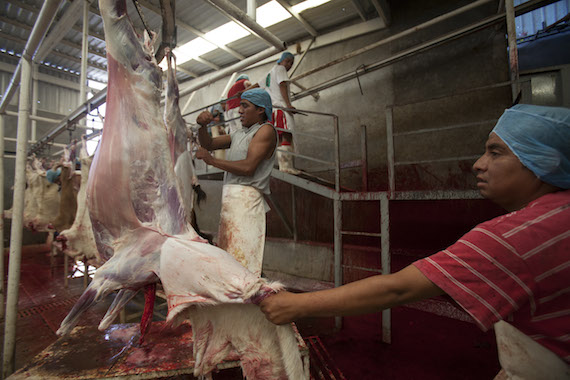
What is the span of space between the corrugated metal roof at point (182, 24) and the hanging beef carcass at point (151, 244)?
4.26m

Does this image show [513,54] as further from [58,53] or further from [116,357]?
[58,53]

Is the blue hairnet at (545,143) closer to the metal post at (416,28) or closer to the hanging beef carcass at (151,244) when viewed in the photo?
the hanging beef carcass at (151,244)

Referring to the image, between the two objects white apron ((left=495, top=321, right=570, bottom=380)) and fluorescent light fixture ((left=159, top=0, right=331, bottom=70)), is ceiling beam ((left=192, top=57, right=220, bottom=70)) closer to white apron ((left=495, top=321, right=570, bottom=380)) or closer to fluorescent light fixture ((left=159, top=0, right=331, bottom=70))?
fluorescent light fixture ((left=159, top=0, right=331, bottom=70))

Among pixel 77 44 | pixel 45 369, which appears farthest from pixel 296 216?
pixel 77 44

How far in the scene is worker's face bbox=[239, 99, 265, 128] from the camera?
7.63 feet

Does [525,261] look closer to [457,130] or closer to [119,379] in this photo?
[119,379]

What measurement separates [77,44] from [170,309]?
853 cm

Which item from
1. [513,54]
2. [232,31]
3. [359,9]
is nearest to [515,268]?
[513,54]

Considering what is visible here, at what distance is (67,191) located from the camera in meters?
4.24

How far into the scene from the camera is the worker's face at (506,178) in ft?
3.08

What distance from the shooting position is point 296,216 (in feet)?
19.2

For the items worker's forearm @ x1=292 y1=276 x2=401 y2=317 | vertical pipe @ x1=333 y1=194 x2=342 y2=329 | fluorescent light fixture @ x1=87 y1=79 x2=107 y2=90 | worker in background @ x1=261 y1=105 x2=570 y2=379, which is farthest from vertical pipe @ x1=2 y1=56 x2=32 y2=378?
fluorescent light fixture @ x1=87 y1=79 x2=107 y2=90

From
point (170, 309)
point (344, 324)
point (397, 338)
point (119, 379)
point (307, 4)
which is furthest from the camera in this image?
point (307, 4)

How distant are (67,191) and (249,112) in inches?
148
